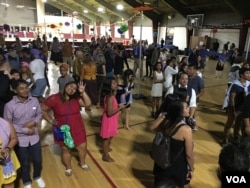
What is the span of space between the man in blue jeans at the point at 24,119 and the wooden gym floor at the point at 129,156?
531 mm

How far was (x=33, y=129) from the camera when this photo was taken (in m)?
2.30

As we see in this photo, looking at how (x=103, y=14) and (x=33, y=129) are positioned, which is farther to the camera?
(x=103, y=14)

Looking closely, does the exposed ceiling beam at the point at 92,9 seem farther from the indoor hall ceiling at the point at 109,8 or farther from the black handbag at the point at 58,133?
the black handbag at the point at 58,133

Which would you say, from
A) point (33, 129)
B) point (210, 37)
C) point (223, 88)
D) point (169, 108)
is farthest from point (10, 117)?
point (210, 37)

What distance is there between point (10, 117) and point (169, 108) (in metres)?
1.53

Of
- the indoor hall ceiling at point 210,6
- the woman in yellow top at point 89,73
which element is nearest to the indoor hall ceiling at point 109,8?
the indoor hall ceiling at point 210,6

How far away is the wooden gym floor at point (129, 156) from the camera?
2771 millimetres

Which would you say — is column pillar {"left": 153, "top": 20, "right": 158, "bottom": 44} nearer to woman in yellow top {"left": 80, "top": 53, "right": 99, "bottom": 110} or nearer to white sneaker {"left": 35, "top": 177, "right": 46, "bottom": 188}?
woman in yellow top {"left": 80, "top": 53, "right": 99, "bottom": 110}

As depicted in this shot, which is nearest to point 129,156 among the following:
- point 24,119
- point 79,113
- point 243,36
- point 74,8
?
point 79,113

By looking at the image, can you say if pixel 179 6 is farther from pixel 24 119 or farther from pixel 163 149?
pixel 163 149

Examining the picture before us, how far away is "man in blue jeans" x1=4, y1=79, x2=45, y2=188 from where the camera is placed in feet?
7.18

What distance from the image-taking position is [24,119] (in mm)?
2244

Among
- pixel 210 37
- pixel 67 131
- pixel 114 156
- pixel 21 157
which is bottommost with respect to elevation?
pixel 114 156

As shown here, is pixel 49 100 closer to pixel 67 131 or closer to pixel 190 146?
pixel 67 131
